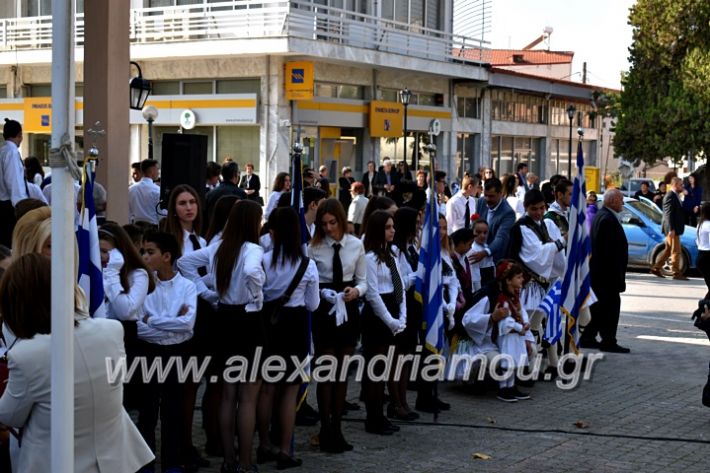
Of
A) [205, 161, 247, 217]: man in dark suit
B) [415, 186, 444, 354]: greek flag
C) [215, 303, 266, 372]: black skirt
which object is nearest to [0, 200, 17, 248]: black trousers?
[205, 161, 247, 217]: man in dark suit

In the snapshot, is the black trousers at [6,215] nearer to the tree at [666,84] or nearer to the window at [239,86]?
the window at [239,86]

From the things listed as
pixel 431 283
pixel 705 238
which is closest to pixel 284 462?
pixel 431 283

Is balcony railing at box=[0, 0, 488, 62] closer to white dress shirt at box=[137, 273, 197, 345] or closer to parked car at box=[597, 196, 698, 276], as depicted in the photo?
parked car at box=[597, 196, 698, 276]

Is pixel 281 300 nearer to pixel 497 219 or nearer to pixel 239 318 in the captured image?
pixel 239 318

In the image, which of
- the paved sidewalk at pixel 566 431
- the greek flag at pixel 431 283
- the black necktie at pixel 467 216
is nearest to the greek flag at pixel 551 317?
the paved sidewalk at pixel 566 431

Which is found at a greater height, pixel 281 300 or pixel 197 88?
pixel 197 88

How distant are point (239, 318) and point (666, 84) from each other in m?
36.6

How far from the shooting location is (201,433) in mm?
8820

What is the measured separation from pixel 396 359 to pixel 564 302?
3065 millimetres

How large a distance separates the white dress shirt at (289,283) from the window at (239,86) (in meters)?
24.9

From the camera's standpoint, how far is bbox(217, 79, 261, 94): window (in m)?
32.3

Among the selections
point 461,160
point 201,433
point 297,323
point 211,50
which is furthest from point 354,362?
point 461,160

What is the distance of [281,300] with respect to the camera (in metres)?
7.70

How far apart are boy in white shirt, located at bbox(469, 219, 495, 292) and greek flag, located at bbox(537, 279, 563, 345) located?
2.55 feet
